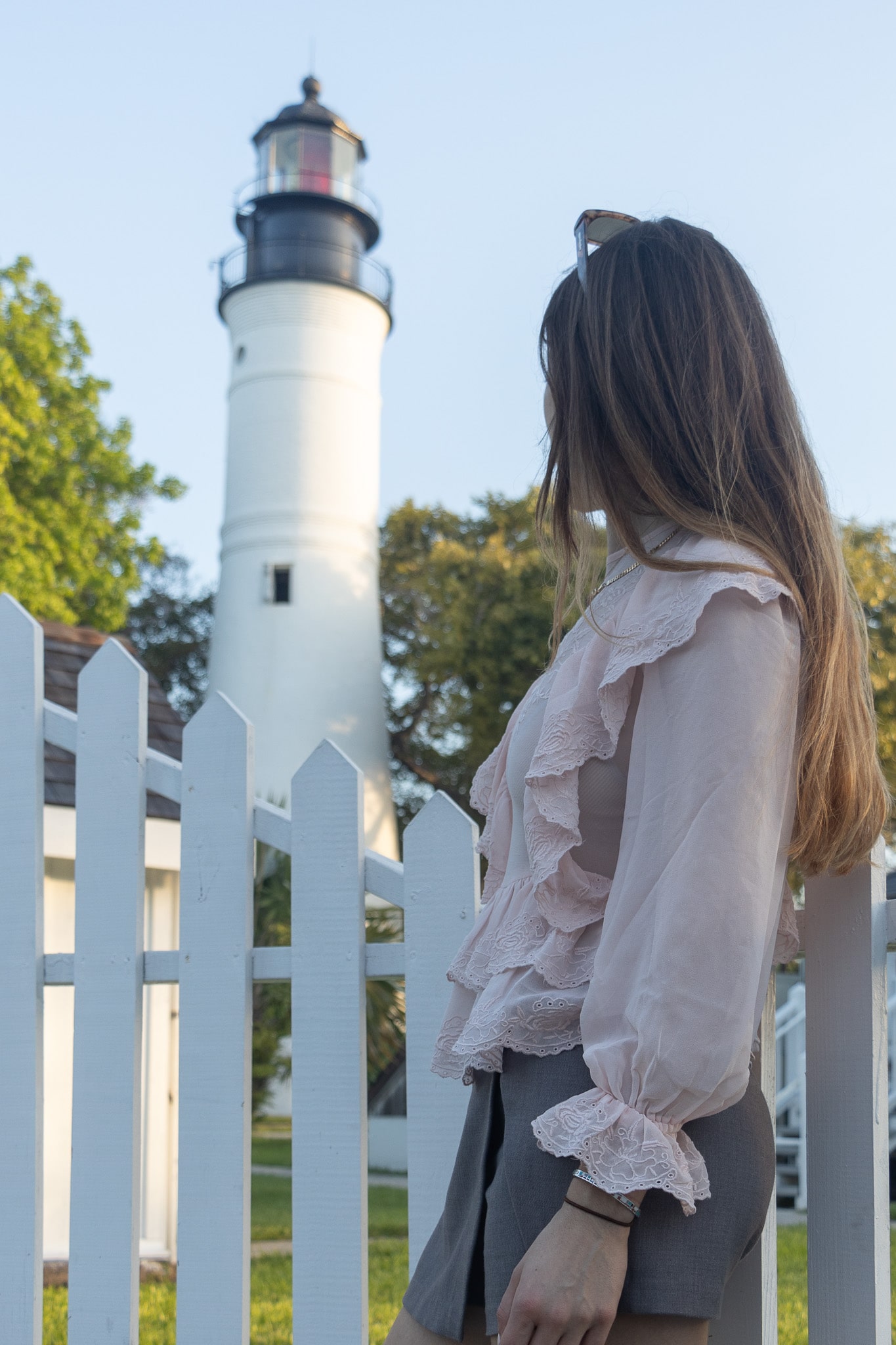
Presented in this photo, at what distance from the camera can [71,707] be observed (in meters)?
5.60

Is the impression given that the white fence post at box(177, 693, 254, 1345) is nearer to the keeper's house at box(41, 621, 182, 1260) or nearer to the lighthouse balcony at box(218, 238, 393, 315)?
the keeper's house at box(41, 621, 182, 1260)

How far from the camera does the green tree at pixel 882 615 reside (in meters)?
17.4

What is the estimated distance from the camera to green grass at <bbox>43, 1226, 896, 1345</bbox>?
471 centimetres

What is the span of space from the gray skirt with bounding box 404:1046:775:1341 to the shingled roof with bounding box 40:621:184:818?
346 centimetres

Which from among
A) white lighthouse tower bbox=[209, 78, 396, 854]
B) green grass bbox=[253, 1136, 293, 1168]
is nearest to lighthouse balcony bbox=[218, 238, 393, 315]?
white lighthouse tower bbox=[209, 78, 396, 854]

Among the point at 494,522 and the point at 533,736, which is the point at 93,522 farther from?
the point at 533,736

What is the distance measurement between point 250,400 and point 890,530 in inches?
394

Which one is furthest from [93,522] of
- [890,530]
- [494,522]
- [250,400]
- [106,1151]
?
[106,1151]

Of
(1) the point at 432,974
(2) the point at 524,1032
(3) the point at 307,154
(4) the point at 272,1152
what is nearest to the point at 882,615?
(4) the point at 272,1152

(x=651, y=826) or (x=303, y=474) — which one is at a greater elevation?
(x=303, y=474)

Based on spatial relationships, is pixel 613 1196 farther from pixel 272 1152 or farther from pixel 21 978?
pixel 272 1152

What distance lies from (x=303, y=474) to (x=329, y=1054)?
19113 millimetres

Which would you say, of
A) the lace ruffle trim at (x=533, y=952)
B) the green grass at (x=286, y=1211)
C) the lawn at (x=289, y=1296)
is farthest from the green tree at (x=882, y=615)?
the lace ruffle trim at (x=533, y=952)

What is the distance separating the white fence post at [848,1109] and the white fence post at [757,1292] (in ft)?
0.18
